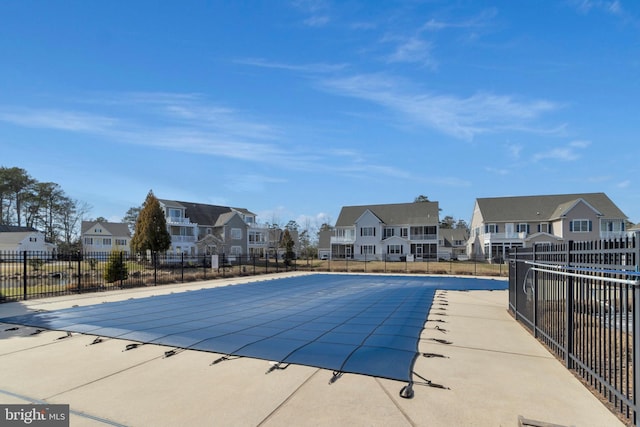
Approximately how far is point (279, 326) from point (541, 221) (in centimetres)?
4118

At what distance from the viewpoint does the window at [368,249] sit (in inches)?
1770

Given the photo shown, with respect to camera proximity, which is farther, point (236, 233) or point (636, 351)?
point (236, 233)

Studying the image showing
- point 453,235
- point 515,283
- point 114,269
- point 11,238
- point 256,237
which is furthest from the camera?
point 453,235

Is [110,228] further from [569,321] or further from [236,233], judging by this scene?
[569,321]

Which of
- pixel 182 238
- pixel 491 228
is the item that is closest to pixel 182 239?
pixel 182 238

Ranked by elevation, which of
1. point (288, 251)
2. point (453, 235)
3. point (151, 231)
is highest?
point (151, 231)

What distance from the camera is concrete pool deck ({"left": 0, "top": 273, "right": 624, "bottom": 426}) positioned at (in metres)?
3.48

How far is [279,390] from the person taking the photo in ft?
13.4

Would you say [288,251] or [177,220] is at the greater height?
[177,220]

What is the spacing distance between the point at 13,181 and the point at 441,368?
6881 cm

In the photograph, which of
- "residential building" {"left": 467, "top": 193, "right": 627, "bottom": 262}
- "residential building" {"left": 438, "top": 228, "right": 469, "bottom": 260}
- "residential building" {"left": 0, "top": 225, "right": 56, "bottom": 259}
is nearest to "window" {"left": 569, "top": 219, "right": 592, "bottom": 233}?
"residential building" {"left": 467, "top": 193, "right": 627, "bottom": 262}

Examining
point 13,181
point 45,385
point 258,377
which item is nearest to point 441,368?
point 258,377

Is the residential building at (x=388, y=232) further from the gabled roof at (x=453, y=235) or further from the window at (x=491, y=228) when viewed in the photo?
the gabled roof at (x=453, y=235)

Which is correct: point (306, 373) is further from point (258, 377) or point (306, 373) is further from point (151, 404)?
point (151, 404)
